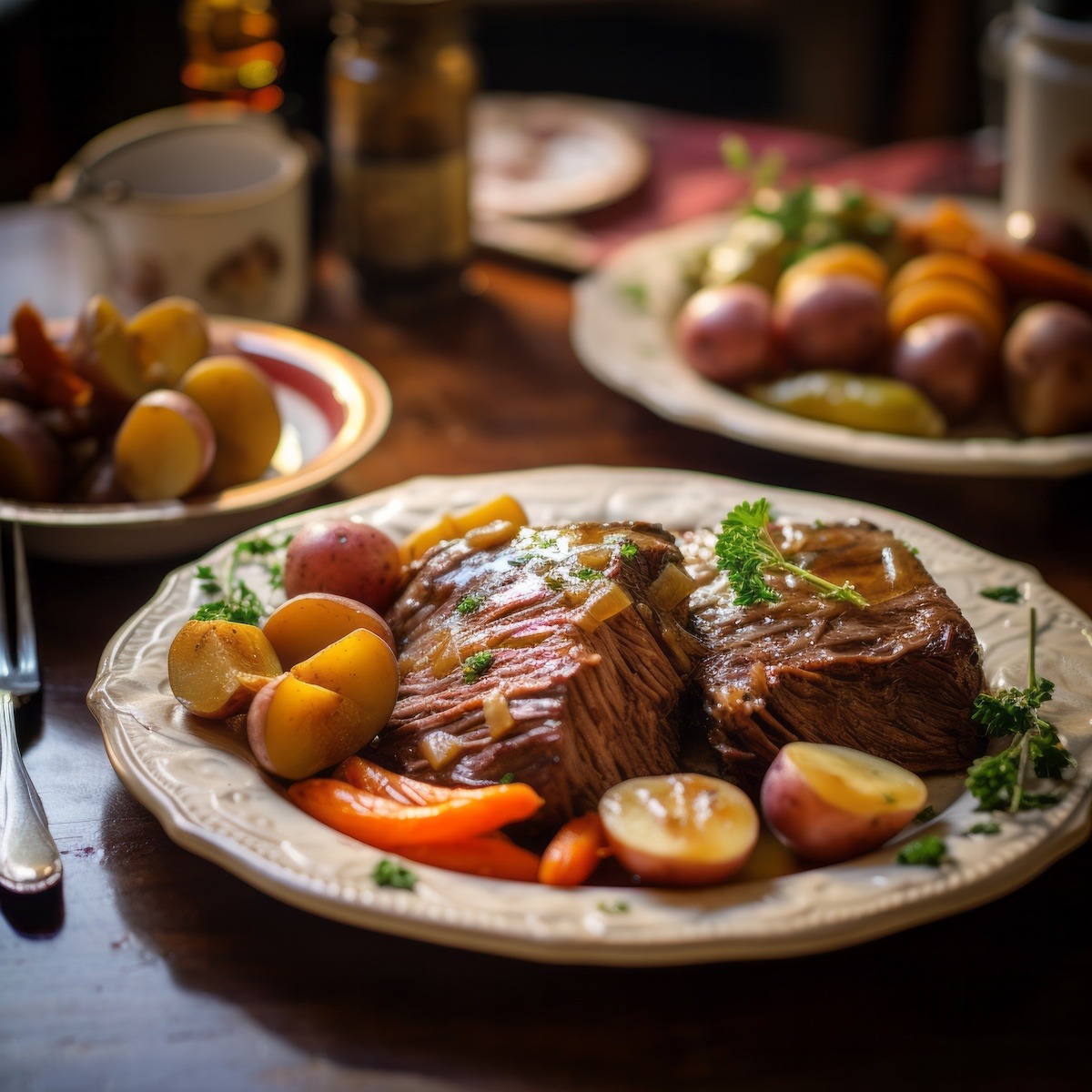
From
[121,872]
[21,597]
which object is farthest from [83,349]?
[121,872]

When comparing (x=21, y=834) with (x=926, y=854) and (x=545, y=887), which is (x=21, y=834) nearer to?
(x=545, y=887)

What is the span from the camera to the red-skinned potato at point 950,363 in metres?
2.79

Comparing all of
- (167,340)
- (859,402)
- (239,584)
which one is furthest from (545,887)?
(859,402)

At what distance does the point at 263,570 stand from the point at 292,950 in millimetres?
715

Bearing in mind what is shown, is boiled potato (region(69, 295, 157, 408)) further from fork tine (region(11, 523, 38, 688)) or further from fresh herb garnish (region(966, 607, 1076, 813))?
fresh herb garnish (region(966, 607, 1076, 813))

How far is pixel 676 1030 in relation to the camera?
1357 millimetres

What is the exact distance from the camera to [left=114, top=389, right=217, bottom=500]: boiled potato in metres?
2.12

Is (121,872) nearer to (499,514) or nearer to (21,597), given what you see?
(21,597)

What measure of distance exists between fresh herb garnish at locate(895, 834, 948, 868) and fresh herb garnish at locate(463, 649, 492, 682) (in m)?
0.58

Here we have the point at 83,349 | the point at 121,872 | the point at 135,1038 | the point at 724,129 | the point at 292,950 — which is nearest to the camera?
the point at 135,1038

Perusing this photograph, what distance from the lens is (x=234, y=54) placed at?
130 inches

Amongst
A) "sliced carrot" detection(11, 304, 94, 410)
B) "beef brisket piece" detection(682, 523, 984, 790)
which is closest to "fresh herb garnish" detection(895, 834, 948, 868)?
"beef brisket piece" detection(682, 523, 984, 790)

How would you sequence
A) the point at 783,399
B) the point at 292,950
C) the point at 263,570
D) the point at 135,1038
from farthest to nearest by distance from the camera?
1. the point at 783,399
2. the point at 263,570
3. the point at 292,950
4. the point at 135,1038

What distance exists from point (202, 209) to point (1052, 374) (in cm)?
200
